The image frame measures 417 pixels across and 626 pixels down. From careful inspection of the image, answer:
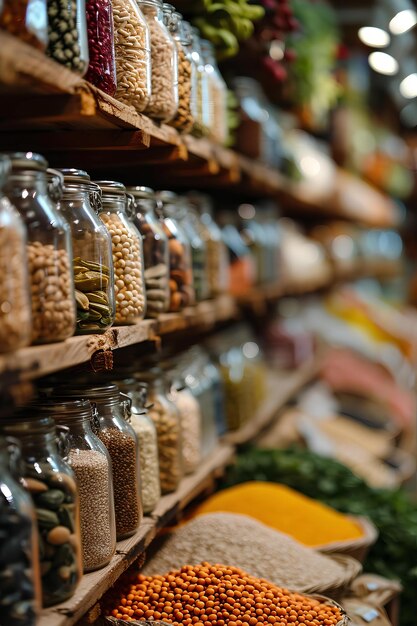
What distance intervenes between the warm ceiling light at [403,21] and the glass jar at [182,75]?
2.93 meters

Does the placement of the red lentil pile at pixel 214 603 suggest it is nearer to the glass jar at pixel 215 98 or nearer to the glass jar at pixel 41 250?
the glass jar at pixel 41 250

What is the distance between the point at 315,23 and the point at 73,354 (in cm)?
307

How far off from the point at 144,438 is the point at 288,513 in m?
0.81

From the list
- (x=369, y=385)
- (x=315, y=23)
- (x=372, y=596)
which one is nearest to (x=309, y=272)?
(x=369, y=385)

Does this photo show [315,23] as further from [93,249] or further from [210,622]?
[210,622]

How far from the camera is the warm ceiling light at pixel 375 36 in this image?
483cm

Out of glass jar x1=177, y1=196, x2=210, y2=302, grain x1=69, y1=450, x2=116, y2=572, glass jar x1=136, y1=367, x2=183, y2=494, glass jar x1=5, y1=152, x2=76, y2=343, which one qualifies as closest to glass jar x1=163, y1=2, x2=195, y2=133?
glass jar x1=177, y1=196, x2=210, y2=302

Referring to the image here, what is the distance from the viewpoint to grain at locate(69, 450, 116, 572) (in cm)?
156

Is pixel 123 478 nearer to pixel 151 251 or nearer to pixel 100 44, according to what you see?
pixel 151 251

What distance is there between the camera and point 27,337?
1228 mm

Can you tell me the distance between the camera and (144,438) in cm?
196

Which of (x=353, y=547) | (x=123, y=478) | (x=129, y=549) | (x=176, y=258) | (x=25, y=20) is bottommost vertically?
(x=353, y=547)

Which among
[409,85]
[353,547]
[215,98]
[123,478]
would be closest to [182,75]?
[215,98]

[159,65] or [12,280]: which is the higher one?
[159,65]
